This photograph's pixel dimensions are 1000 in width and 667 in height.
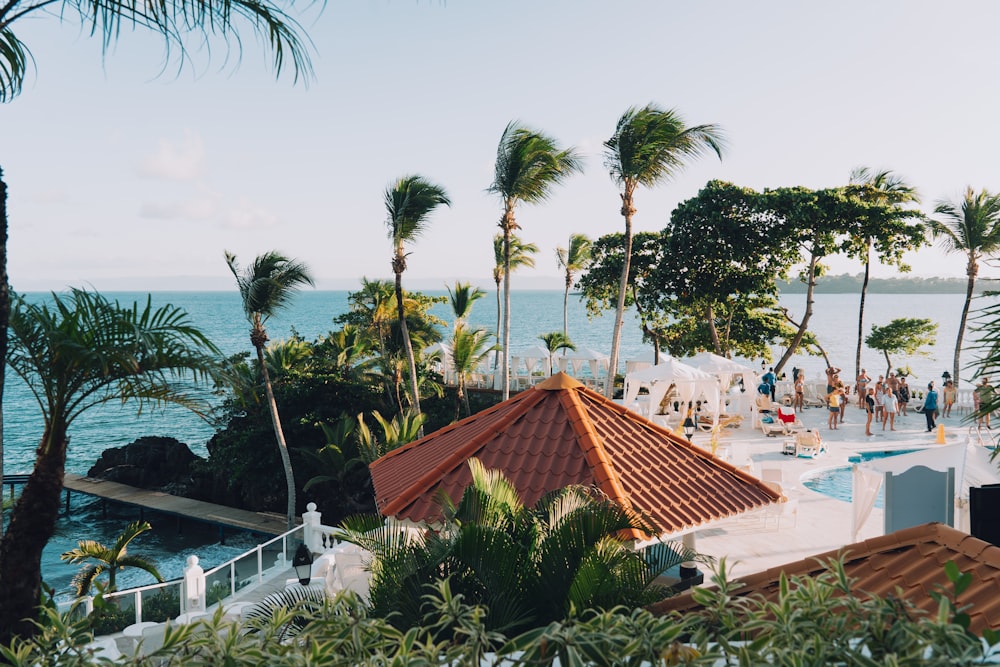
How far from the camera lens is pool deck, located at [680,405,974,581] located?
418 inches

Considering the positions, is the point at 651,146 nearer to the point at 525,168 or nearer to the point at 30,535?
the point at 525,168

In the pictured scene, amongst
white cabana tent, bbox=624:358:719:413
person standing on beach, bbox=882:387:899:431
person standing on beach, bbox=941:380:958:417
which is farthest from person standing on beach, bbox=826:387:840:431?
person standing on beach, bbox=941:380:958:417

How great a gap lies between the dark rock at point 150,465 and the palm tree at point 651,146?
734 inches

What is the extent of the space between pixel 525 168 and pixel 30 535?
1550 cm

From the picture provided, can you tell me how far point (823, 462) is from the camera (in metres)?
16.3

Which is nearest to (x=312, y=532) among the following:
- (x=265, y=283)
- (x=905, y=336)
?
(x=265, y=283)

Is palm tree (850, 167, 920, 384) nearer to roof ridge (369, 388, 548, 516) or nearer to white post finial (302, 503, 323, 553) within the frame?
white post finial (302, 503, 323, 553)

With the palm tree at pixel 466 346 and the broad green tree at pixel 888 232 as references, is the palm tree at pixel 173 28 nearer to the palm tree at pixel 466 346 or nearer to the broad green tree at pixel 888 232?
the palm tree at pixel 466 346

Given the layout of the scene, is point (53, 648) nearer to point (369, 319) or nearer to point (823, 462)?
point (823, 462)

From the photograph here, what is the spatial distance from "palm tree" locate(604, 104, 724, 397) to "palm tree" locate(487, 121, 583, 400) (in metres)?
1.33

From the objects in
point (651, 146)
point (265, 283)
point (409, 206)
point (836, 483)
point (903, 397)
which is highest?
point (651, 146)

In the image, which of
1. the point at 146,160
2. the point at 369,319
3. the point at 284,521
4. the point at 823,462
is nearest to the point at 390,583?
the point at 823,462

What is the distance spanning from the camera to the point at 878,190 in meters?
26.3

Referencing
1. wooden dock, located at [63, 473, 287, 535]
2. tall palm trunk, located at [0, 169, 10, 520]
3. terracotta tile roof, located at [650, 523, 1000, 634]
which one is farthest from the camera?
wooden dock, located at [63, 473, 287, 535]
